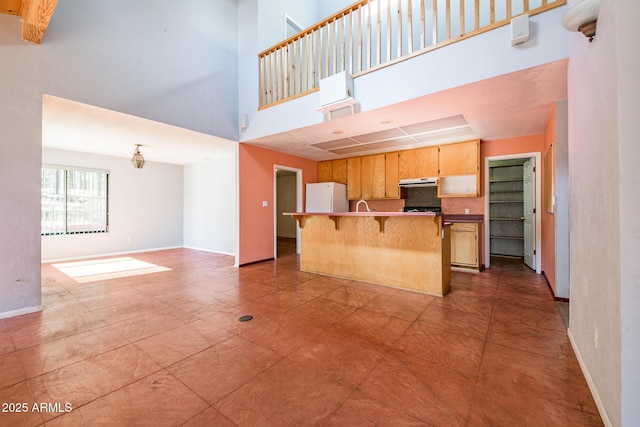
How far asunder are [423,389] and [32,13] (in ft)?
15.3

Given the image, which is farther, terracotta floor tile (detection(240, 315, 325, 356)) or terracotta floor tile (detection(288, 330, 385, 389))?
terracotta floor tile (detection(240, 315, 325, 356))

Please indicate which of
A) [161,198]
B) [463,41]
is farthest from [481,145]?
[161,198]

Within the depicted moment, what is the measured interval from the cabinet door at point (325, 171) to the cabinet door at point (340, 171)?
0.31 ft

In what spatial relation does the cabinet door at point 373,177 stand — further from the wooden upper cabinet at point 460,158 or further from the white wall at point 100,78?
the white wall at point 100,78

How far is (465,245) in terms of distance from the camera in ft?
16.0

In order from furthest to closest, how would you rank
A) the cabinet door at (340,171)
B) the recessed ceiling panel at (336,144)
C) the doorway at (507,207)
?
the cabinet door at (340,171) → the doorway at (507,207) → the recessed ceiling panel at (336,144)

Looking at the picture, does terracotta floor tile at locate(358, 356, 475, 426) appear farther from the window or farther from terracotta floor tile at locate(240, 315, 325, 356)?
the window

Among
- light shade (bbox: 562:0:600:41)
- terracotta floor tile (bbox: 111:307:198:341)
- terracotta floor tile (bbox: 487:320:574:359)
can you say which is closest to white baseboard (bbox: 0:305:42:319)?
terracotta floor tile (bbox: 111:307:198:341)

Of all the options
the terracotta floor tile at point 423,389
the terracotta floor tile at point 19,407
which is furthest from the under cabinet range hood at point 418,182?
the terracotta floor tile at point 19,407

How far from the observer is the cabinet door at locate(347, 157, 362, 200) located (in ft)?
21.4

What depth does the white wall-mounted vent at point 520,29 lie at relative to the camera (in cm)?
245

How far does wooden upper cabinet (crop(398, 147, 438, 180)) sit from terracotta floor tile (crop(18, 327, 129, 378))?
552 centimetres

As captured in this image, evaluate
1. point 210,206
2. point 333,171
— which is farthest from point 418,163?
point 210,206

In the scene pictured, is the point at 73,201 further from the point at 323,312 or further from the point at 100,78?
the point at 323,312
